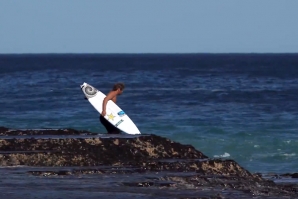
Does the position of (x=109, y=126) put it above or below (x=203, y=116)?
above

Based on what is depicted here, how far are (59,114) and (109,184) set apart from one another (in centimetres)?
2331

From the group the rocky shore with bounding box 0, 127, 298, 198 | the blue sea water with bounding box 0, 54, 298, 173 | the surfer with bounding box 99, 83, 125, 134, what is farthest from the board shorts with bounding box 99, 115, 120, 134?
the blue sea water with bounding box 0, 54, 298, 173

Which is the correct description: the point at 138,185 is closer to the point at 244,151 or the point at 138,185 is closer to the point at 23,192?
the point at 23,192

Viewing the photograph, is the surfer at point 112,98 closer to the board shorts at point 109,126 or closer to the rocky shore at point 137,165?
the board shorts at point 109,126

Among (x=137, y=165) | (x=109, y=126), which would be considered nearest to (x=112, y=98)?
(x=109, y=126)

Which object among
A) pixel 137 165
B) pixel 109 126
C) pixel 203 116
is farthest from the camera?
pixel 203 116

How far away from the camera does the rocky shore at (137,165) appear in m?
10.5

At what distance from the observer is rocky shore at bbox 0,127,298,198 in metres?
10.5

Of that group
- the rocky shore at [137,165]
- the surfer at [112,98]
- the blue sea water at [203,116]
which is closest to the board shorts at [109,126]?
the surfer at [112,98]

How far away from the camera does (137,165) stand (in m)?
12.4

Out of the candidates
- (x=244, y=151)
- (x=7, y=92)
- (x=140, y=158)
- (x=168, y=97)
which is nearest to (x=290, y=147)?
(x=244, y=151)

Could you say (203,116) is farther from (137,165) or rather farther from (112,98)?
(137,165)

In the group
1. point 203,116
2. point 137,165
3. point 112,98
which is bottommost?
point 203,116

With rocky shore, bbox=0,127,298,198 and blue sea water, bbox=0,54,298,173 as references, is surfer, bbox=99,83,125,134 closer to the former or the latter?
rocky shore, bbox=0,127,298,198
